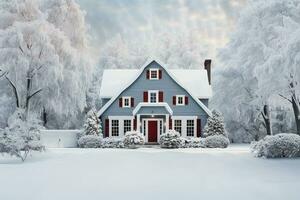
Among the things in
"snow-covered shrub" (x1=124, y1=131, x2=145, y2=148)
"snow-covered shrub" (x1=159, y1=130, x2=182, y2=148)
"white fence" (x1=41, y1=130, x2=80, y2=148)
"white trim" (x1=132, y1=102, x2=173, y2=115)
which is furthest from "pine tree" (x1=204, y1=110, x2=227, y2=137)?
"white fence" (x1=41, y1=130, x2=80, y2=148)

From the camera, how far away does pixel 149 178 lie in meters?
16.5

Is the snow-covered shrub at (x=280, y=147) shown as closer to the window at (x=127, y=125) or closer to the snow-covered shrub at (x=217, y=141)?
the snow-covered shrub at (x=217, y=141)

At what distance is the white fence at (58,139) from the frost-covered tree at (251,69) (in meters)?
14.7

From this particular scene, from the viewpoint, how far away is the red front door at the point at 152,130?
3894cm

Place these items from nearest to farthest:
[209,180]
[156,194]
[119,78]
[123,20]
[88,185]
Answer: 1. [156,194]
2. [88,185]
3. [209,180]
4. [119,78]
5. [123,20]

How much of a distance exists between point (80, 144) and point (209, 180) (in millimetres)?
20753

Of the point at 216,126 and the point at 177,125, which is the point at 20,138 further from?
the point at 177,125

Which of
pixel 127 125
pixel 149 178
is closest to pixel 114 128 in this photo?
pixel 127 125

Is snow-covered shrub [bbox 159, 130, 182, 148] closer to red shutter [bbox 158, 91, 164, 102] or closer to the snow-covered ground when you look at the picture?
red shutter [bbox 158, 91, 164, 102]

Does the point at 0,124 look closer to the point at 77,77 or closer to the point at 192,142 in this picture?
the point at 77,77

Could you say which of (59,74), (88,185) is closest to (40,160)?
(88,185)

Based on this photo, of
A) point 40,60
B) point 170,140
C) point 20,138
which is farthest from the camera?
point 40,60

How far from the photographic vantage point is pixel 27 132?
945 inches

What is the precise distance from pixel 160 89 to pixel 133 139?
620 centimetres
